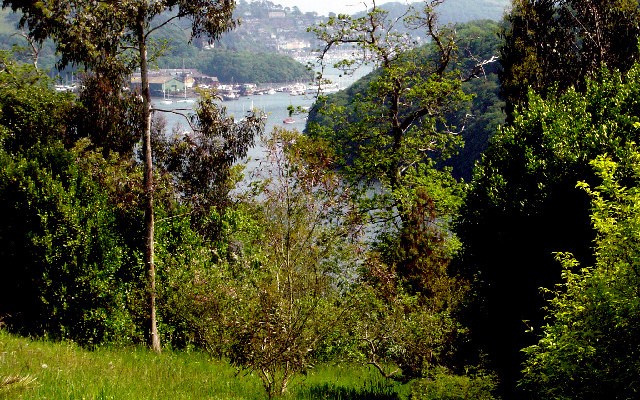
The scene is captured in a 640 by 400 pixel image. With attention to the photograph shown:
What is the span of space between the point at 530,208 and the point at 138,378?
313 inches

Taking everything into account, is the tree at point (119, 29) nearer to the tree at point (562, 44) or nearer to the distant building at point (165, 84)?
the tree at point (562, 44)

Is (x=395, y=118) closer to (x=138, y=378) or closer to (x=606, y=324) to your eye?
(x=138, y=378)

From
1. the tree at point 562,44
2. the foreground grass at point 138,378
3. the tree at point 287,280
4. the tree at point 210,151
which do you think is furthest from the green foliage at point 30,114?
the tree at point 562,44

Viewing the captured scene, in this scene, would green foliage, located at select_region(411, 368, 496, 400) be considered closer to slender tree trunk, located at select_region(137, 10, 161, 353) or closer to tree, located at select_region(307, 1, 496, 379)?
tree, located at select_region(307, 1, 496, 379)

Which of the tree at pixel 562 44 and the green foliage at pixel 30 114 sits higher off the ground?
the tree at pixel 562 44

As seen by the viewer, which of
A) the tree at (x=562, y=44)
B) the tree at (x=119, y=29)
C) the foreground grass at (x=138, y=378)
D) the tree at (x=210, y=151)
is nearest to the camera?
the foreground grass at (x=138, y=378)

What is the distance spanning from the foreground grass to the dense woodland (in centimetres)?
Answer: 58

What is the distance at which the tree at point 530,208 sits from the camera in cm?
1273

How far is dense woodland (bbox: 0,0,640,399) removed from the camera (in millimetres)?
9672

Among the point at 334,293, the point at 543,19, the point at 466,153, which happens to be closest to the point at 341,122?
the point at 543,19

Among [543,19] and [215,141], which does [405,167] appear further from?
[215,141]

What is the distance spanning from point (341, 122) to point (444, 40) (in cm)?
508

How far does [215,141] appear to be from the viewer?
15719 mm

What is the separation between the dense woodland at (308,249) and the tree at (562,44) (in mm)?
9497
